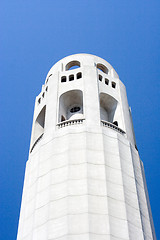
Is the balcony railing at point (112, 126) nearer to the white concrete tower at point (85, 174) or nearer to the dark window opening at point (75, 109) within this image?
the white concrete tower at point (85, 174)

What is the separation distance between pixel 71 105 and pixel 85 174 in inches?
522

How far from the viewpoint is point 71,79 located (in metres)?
40.6

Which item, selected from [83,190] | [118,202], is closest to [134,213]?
[118,202]

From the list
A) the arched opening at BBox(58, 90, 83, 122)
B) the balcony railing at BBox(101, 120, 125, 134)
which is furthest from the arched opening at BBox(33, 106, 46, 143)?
the balcony railing at BBox(101, 120, 125, 134)

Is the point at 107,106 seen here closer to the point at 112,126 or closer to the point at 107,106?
the point at 107,106

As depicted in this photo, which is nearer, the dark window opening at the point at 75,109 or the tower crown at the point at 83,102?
the tower crown at the point at 83,102

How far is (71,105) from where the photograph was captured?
3891cm

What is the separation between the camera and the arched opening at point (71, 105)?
3700 centimetres

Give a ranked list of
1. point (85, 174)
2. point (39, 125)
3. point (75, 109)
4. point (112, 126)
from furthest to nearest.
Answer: point (39, 125) → point (75, 109) → point (112, 126) → point (85, 174)

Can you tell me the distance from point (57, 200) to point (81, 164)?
4.03m

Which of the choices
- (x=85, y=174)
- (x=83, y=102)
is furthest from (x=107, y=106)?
(x=85, y=174)

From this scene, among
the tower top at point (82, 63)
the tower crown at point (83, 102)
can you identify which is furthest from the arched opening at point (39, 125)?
the tower top at point (82, 63)

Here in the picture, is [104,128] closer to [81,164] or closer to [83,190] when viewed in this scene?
[81,164]

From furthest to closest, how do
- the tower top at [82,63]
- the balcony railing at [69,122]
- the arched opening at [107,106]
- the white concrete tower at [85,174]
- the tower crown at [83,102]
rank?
the tower top at [82,63]
the arched opening at [107,106]
the tower crown at [83,102]
the balcony railing at [69,122]
the white concrete tower at [85,174]
